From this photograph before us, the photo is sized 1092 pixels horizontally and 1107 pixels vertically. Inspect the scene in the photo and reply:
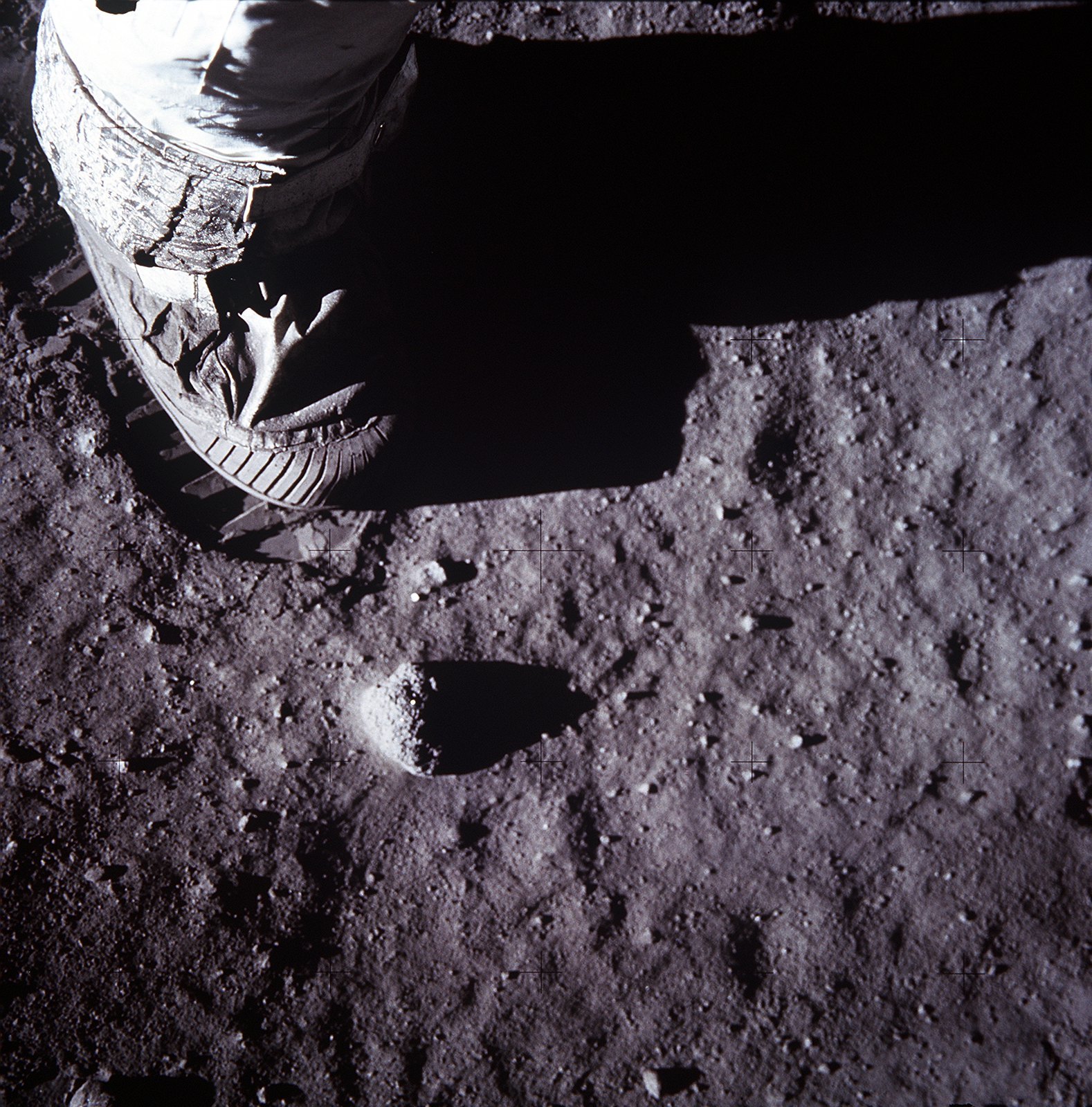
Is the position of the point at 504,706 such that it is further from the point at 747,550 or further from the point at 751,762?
the point at 747,550

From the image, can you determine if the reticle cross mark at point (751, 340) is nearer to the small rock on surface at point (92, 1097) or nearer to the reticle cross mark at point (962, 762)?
the reticle cross mark at point (962, 762)

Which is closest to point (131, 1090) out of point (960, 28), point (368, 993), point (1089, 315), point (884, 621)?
point (368, 993)

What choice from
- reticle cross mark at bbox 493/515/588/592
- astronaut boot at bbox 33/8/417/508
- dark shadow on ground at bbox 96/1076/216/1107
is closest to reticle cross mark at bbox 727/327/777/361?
reticle cross mark at bbox 493/515/588/592

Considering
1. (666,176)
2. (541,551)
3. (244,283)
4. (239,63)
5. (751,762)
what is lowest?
(751,762)

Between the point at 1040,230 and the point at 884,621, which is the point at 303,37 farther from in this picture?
the point at 1040,230

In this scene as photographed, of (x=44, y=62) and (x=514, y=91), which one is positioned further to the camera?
(x=514, y=91)

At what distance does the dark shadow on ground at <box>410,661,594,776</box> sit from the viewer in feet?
6.70

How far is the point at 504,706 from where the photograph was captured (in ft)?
6.74

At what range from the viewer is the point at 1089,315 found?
2.10 metres

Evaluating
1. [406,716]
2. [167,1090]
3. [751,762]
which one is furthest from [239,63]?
[167,1090]

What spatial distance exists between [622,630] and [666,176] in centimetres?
123

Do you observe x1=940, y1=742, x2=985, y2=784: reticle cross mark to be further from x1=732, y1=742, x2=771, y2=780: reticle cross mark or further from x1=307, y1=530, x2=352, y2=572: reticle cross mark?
x1=307, y1=530, x2=352, y2=572: reticle cross mark

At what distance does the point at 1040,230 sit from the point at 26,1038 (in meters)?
Answer: 3.43

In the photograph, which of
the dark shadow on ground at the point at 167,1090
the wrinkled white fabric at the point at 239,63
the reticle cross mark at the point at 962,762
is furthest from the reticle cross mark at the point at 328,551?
the reticle cross mark at the point at 962,762
